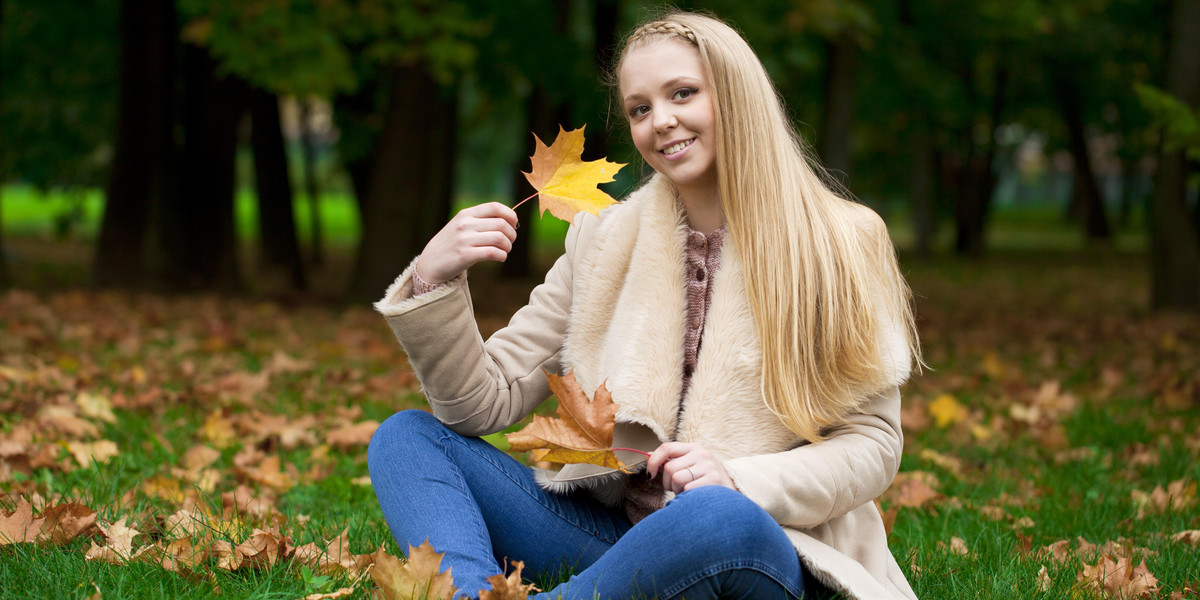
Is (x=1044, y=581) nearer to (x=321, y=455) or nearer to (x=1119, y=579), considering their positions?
(x=1119, y=579)

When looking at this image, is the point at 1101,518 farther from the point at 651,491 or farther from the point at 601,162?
the point at 601,162

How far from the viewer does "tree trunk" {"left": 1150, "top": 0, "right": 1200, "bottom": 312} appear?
8172 mm

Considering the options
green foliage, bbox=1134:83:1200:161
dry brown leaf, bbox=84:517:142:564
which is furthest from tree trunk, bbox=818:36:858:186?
dry brown leaf, bbox=84:517:142:564

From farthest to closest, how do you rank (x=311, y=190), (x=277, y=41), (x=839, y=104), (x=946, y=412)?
1. (x=311, y=190)
2. (x=839, y=104)
3. (x=277, y=41)
4. (x=946, y=412)

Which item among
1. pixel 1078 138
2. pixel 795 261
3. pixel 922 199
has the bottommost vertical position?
pixel 922 199

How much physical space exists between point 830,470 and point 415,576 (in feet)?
2.81

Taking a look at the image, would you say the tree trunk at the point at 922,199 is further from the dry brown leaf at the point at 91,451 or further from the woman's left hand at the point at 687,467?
the woman's left hand at the point at 687,467

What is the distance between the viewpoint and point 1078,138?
72.6 feet

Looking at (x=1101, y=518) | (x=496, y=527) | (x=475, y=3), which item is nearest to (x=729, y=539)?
(x=496, y=527)

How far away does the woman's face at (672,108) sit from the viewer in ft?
7.63

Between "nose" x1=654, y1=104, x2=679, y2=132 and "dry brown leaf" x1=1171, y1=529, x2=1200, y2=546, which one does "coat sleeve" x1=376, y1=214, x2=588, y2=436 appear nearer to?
"nose" x1=654, y1=104, x2=679, y2=132

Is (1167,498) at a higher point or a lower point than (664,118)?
lower

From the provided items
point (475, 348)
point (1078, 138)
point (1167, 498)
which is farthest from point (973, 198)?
point (475, 348)

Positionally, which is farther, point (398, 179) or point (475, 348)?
point (398, 179)
